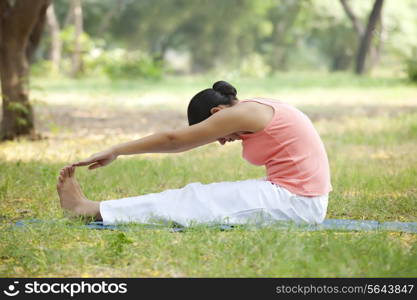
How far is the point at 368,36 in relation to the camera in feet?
83.2

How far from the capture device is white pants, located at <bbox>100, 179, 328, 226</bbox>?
15.9ft

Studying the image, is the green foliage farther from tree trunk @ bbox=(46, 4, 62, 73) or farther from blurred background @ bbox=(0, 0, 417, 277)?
tree trunk @ bbox=(46, 4, 62, 73)

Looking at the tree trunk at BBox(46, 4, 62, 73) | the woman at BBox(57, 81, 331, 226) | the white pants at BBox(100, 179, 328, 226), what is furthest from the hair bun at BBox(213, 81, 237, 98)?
the tree trunk at BBox(46, 4, 62, 73)

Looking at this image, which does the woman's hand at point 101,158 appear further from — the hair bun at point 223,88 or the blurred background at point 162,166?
the hair bun at point 223,88

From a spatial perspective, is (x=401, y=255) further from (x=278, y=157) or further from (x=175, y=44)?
(x=175, y=44)

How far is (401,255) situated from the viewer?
4039 mm

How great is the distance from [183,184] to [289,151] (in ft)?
6.97

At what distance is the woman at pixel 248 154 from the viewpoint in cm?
484

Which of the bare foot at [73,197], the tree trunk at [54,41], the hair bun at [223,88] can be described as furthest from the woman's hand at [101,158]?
the tree trunk at [54,41]

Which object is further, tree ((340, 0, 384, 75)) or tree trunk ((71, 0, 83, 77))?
tree trunk ((71, 0, 83, 77))

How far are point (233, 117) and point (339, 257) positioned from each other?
117 cm

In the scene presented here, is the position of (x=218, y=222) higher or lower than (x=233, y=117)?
lower

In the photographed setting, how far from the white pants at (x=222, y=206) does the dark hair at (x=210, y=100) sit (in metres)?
0.45

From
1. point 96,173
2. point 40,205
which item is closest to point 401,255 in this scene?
point 40,205
